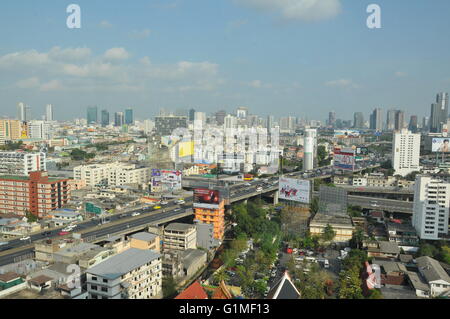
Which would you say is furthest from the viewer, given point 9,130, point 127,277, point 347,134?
point 347,134

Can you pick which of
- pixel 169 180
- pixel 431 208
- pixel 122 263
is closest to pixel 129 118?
pixel 169 180

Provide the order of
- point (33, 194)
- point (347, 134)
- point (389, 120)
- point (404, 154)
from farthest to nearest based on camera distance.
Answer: point (347, 134) < point (389, 120) < point (404, 154) < point (33, 194)

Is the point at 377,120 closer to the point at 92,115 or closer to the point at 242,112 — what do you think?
the point at 242,112

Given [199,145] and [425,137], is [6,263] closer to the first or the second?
[199,145]

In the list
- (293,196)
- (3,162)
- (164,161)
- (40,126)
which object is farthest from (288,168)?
(40,126)

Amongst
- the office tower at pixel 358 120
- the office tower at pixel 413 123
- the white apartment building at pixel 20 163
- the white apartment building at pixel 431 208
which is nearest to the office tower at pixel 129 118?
the office tower at pixel 358 120

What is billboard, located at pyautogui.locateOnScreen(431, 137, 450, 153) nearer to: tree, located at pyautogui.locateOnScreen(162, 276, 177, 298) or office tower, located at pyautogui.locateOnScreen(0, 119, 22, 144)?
tree, located at pyautogui.locateOnScreen(162, 276, 177, 298)

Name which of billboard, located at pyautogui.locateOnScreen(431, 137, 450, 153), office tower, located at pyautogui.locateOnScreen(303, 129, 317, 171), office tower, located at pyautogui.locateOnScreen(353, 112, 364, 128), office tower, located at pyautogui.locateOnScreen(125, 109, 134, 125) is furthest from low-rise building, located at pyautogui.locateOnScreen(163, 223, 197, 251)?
office tower, located at pyautogui.locateOnScreen(125, 109, 134, 125)
